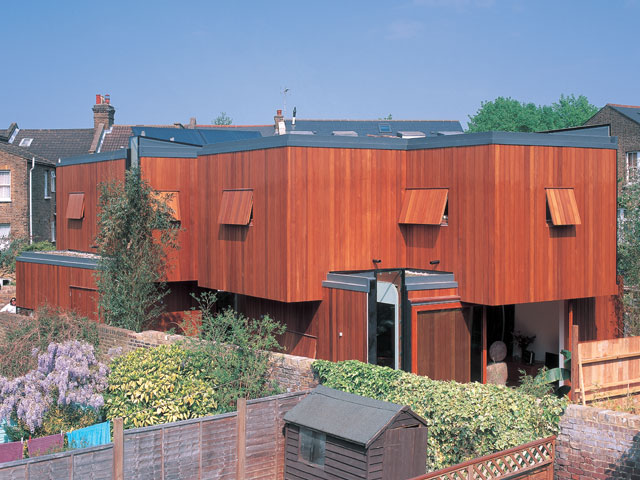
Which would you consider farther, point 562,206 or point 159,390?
point 562,206

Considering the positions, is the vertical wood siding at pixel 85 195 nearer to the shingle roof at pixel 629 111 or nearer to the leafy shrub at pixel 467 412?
the leafy shrub at pixel 467 412

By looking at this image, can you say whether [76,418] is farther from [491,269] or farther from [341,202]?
[491,269]

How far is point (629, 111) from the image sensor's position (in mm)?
33125

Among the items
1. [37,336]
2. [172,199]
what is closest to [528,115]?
[172,199]

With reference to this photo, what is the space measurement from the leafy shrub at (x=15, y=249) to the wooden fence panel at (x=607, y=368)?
25871 mm

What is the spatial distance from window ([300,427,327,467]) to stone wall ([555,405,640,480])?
3.83 meters

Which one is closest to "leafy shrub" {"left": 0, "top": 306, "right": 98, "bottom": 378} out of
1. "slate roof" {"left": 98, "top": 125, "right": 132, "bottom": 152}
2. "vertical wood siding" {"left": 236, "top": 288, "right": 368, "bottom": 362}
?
"vertical wood siding" {"left": 236, "top": 288, "right": 368, "bottom": 362}

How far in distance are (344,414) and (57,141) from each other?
117ft

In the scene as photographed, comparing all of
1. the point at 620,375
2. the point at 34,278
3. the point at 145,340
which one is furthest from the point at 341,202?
the point at 34,278

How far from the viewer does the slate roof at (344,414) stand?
11.6m

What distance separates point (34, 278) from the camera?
23766 millimetres

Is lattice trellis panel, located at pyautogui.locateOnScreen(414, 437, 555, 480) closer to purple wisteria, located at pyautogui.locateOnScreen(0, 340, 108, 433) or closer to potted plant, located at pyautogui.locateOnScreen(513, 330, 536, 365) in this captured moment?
purple wisteria, located at pyautogui.locateOnScreen(0, 340, 108, 433)

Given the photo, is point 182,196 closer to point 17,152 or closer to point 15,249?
point 15,249

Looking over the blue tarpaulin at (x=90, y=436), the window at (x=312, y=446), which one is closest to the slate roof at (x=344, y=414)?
the window at (x=312, y=446)
